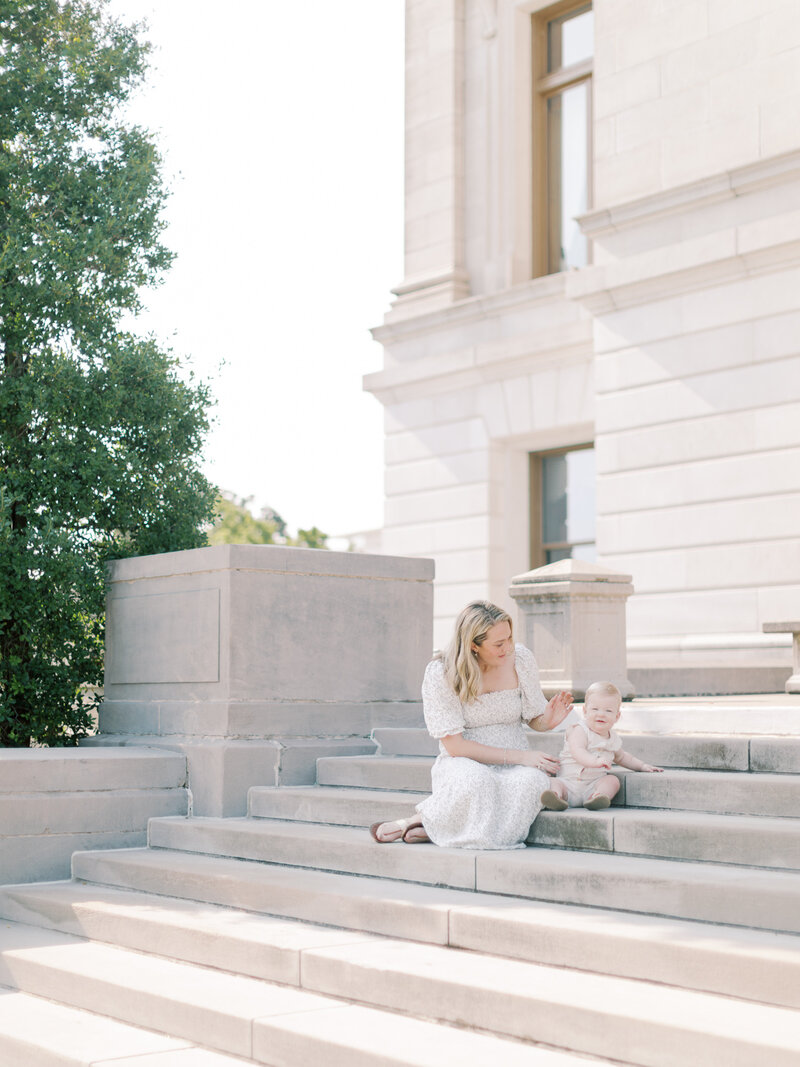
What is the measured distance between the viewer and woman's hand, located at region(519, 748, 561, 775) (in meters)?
6.92

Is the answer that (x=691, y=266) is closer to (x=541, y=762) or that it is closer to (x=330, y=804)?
(x=330, y=804)

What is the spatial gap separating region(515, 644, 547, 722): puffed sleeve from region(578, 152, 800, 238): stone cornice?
29.6 feet

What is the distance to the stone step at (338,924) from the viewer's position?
4.83m

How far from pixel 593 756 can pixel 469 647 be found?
869 mm

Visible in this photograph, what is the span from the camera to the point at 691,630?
14969 millimetres

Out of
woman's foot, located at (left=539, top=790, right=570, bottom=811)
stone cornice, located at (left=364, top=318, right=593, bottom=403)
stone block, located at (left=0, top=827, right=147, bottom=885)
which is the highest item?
stone cornice, located at (left=364, top=318, right=593, bottom=403)

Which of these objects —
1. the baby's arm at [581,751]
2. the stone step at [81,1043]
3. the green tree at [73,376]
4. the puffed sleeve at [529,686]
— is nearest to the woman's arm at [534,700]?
the puffed sleeve at [529,686]

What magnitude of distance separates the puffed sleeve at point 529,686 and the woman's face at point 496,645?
0.18 m

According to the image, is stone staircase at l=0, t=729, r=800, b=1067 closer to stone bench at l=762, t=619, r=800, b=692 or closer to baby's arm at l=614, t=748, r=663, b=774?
baby's arm at l=614, t=748, r=663, b=774

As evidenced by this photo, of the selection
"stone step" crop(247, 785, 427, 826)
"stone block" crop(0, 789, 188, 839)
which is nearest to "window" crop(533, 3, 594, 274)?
"stone step" crop(247, 785, 427, 826)

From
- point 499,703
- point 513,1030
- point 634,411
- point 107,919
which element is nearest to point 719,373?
point 634,411

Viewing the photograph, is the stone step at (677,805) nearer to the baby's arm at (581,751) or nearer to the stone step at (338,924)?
the baby's arm at (581,751)

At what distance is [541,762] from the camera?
6.94 m

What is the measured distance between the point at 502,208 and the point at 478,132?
134cm
